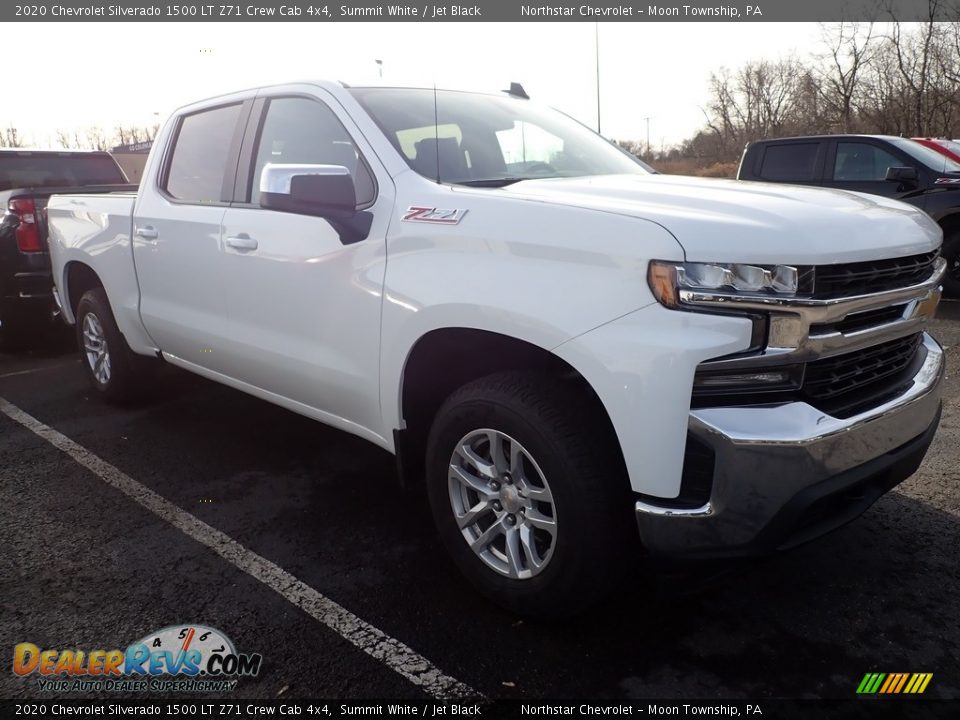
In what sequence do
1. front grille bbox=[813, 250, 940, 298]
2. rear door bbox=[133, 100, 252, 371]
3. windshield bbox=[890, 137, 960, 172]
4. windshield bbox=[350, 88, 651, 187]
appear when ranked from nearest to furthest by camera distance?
front grille bbox=[813, 250, 940, 298] → windshield bbox=[350, 88, 651, 187] → rear door bbox=[133, 100, 252, 371] → windshield bbox=[890, 137, 960, 172]

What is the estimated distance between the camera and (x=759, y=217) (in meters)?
2.12

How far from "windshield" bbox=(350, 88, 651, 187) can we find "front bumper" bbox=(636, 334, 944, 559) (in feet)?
4.49

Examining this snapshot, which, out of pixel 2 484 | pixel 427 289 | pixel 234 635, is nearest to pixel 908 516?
pixel 427 289

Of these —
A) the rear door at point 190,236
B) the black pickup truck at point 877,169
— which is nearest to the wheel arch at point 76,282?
the rear door at point 190,236

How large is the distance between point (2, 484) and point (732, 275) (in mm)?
3839

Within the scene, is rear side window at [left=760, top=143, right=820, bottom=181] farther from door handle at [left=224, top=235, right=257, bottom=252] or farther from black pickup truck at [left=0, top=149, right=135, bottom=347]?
door handle at [left=224, top=235, right=257, bottom=252]

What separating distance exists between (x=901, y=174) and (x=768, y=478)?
6.99 metres

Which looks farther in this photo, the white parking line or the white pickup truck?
the white parking line

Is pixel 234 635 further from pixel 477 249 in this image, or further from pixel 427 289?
pixel 477 249

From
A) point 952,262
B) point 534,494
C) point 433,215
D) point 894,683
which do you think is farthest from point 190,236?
point 952,262

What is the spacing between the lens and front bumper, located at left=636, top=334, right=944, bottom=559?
1981 mm

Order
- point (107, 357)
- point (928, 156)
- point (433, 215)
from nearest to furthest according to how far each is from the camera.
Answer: point (433, 215) → point (107, 357) → point (928, 156)

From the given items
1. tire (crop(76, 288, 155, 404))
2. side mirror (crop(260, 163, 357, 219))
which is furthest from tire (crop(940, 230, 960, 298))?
tire (crop(76, 288, 155, 404))

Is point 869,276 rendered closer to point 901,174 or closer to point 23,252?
point 901,174
